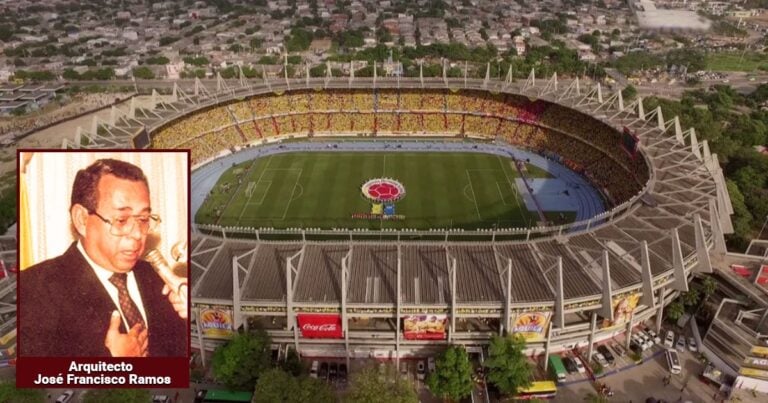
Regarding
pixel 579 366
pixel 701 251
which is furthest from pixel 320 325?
pixel 701 251


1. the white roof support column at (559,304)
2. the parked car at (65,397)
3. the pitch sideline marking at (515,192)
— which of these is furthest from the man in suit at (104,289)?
the pitch sideline marking at (515,192)

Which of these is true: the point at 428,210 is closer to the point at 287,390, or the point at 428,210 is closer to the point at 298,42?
the point at 287,390

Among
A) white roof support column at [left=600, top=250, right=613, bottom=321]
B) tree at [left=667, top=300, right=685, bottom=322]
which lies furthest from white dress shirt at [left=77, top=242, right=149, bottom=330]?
tree at [left=667, top=300, right=685, bottom=322]

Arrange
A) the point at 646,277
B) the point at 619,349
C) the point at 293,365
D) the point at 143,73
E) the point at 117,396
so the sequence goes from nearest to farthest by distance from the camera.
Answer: the point at 117,396 → the point at 293,365 → the point at 646,277 → the point at 619,349 → the point at 143,73

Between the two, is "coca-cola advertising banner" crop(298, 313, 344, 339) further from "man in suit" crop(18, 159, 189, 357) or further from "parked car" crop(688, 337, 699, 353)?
"parked car" crop(688, 337, 699, 353)

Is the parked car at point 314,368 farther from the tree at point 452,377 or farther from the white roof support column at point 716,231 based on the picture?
the white roof support column at point 716,231
